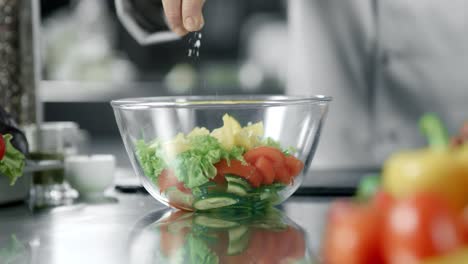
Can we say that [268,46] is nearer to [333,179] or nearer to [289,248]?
[333,179]

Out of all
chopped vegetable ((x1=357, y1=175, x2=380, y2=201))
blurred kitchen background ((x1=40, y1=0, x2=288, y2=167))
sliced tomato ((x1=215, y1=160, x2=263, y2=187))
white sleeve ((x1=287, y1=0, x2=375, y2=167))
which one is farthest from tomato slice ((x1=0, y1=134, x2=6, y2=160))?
blurred kitchen background ((x1=40, y1=0, x2=288, y2=167))

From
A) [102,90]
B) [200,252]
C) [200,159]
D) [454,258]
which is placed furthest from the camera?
[102,90]

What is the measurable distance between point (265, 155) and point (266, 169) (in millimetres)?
24

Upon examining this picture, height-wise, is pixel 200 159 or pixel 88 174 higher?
pixel 200 159

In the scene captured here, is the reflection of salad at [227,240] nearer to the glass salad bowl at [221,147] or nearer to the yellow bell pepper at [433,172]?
the glass salad bowl at [221,147]

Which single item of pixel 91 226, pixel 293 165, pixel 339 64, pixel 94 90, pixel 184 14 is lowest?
pixel 94 90

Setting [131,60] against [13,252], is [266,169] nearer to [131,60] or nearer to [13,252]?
[13,252]

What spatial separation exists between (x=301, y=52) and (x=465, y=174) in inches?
87.3

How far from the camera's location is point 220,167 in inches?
53.8

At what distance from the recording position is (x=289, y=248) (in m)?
1.11

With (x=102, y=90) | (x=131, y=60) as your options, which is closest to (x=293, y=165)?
(x=102, y=90)

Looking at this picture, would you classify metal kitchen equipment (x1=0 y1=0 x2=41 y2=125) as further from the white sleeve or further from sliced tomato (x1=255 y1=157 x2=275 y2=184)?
the white sleeve

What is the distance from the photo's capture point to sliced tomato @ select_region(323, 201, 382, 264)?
54cm

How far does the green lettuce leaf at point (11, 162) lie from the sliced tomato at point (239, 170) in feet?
1.45
